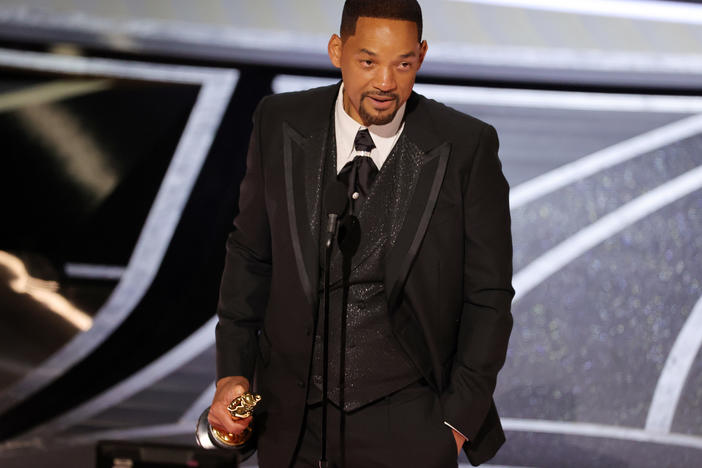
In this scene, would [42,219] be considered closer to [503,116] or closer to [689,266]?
[503,116]

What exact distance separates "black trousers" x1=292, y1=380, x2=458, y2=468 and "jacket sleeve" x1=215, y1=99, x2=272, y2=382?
21 cm

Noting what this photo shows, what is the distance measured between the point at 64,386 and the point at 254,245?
209 cm

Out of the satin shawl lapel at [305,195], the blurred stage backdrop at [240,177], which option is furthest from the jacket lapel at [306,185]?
the blurred stage backdrop at [240,177]

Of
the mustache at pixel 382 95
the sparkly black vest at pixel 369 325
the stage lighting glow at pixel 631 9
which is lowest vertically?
the sparkly black vest at pixel 369 325

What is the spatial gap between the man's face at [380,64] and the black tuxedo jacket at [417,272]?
0.42 feet

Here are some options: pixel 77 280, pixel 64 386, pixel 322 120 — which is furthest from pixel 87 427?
pixel 322 120

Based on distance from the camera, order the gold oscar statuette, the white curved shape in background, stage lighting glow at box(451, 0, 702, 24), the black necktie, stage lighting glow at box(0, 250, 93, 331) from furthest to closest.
Result: stage lighting glow at box(0, 250, 93, 331), the white curved shape in background, stage lighting glow at box(451, 0, 702, 24), the black necktie, the gold oscar statuette

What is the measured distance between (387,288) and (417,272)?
0.07 m

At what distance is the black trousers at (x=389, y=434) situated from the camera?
1.53 meters

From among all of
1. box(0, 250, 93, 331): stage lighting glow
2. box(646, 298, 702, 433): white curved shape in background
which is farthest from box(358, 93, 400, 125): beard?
box(0, 250, 93, 331): stage lighting glow

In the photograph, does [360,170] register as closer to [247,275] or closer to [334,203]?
[334,203]

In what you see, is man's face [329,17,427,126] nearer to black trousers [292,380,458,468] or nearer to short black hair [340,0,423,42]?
short black hair [340,0,423,42]

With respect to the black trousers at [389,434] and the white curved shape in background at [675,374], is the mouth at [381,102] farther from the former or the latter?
the white curved shape in background at [675,374]

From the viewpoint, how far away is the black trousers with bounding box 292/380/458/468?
60.3 inches
